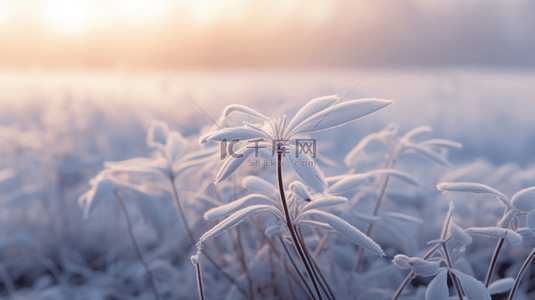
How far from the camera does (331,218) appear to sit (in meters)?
0.41

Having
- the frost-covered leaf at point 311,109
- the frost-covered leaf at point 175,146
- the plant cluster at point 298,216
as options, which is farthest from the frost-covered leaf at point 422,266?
the frost-covered leaf at point 175,146

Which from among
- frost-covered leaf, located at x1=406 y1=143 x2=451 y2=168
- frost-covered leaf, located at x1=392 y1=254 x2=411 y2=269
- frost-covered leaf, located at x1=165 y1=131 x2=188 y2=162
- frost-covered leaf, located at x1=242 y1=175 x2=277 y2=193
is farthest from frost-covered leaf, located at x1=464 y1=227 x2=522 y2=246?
frost-covered leaf, located at x1=165 y1=131 x2=188 y2=162

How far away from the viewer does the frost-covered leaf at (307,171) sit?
384mm

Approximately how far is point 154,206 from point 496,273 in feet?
4.23

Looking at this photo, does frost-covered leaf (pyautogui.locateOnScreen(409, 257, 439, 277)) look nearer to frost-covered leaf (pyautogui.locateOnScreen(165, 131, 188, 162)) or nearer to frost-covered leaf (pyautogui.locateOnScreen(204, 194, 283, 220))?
frost-covered leaf (pyautogui.locateOnScreen(204, 194, 283, 220))

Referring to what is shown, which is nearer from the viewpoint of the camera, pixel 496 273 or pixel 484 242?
pixel 496 273

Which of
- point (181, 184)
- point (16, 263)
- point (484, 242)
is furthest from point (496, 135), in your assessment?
point (16, 263)

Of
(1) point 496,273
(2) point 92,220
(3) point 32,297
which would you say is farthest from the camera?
(2) point 92,220

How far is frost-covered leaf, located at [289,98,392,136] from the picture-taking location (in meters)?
0.37

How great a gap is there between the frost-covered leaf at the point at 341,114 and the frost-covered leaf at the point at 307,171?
39 mm

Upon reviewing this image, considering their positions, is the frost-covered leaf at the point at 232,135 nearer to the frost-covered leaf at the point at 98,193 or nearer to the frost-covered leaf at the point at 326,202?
the frost-covered leaf at the point at 326,202

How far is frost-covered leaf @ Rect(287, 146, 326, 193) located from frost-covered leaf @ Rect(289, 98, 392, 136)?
0.04 metres

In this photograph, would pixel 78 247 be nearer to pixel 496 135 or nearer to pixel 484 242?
pixel 484 242

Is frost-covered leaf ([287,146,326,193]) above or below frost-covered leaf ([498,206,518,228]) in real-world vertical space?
above
